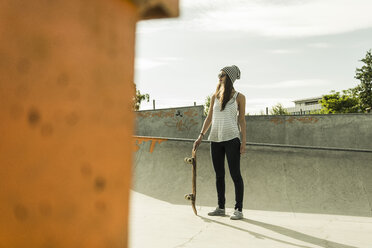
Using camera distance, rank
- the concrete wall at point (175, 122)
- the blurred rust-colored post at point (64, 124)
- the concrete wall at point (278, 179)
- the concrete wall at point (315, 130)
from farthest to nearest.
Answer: the concrete wall at point (175, 122) < the concrete wall at point (315, 130) < the concrete wall at point (278, 179) < the blurred rust-colored post at point (64, 124)

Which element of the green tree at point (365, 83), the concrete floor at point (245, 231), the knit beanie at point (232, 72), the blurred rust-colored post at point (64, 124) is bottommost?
the concrete floor at point (245, 231)

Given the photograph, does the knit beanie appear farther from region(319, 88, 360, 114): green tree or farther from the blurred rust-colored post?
region(319, 88, 360, 114): green tree

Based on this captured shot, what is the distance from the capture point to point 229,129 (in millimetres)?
3996

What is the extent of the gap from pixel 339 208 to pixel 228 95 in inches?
92.9

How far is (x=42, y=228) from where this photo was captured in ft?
1.98

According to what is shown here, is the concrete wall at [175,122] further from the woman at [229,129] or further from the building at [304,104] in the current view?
the building at [304,104]

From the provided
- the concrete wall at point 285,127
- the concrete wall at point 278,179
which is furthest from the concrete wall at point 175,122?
the concrete wall at point 278,179

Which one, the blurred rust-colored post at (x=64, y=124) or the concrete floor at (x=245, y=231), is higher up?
the blurred rust-colored post at (x=64, y=124)

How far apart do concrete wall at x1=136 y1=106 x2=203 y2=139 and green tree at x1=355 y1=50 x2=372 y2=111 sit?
25.0 m

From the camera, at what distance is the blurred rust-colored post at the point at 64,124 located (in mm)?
577

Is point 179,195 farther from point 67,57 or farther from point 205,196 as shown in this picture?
point 67,57

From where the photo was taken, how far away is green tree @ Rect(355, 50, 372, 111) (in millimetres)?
34062

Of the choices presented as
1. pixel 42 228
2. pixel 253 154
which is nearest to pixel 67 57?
pixel 42 228

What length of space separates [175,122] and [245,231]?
11.5 metres
